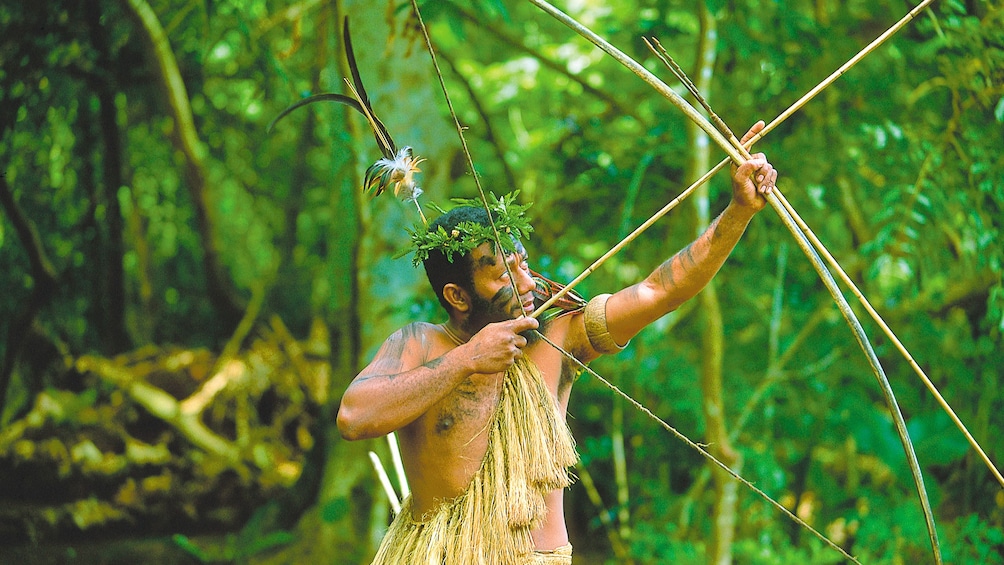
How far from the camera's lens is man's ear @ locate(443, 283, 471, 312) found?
7.80 feet

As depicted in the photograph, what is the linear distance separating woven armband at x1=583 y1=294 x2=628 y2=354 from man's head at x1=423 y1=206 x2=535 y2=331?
16cm

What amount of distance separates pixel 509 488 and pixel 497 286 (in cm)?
48

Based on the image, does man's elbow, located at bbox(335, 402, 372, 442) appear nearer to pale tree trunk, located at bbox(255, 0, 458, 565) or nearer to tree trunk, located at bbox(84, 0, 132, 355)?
pale tree trunk, located at bbox(255, 0, 458, 565)

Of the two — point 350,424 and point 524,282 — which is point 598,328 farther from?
point 350,424

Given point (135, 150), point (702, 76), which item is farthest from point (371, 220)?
point (135, 150)

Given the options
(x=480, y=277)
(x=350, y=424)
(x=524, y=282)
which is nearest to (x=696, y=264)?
(x=524, y=282)

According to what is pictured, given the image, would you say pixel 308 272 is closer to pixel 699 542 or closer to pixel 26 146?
pixel 26 146

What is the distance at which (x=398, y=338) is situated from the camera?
2.39 metres

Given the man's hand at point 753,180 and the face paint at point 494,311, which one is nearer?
the man's hand at point 753,180

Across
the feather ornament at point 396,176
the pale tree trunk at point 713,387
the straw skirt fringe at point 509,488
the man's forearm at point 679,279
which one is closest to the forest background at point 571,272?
the pale tree trunk at point 713,387

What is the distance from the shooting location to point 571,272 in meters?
4.50

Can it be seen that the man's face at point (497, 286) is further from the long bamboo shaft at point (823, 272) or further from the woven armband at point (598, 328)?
the long bamboo shaft at point (823, 272)

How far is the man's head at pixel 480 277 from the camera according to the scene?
233 cm

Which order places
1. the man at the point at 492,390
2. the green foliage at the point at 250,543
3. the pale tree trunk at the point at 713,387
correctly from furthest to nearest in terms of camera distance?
the green foliage at the point at 250,543 < the pale tree trunk at the point at 713,387 < the man at the point at 492,390
